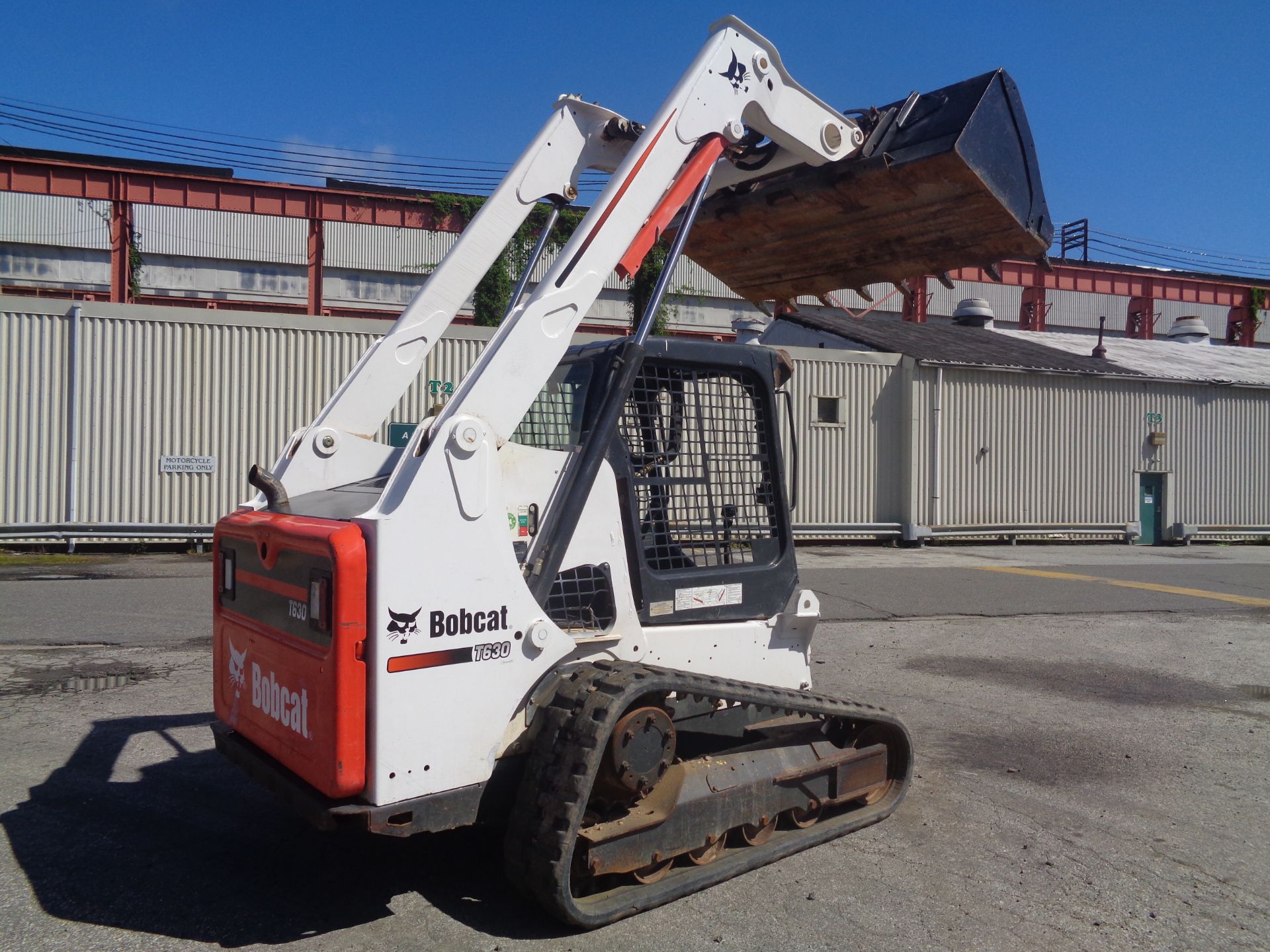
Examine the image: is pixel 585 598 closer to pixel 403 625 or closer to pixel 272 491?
pixel 403 625

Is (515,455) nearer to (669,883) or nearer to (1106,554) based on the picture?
(669,883)

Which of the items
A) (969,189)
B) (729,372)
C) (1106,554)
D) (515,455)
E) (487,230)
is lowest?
(1106,554)

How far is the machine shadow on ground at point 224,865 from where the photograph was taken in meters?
3.51

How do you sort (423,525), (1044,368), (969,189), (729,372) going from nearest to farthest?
(423,525), (729,372), (969,189), (1044,368)

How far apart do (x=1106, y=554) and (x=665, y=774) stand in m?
18.3

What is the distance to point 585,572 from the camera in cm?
379

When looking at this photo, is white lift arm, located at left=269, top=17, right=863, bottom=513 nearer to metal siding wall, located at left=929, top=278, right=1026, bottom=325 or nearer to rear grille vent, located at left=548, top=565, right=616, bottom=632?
rear grille vent, located at left=548, top=565, right=616, bottom=632

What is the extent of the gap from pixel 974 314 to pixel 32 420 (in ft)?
81.3

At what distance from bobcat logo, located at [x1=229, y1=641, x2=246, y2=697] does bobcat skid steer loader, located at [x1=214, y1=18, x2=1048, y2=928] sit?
13 mm

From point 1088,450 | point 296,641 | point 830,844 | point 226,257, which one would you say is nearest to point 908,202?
point 830,844

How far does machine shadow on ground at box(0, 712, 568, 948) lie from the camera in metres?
3.51

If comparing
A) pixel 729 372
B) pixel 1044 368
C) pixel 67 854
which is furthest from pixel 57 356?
pixel 1044 368

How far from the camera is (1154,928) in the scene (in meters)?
3.64

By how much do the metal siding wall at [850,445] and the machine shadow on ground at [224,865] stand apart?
50.7ft
